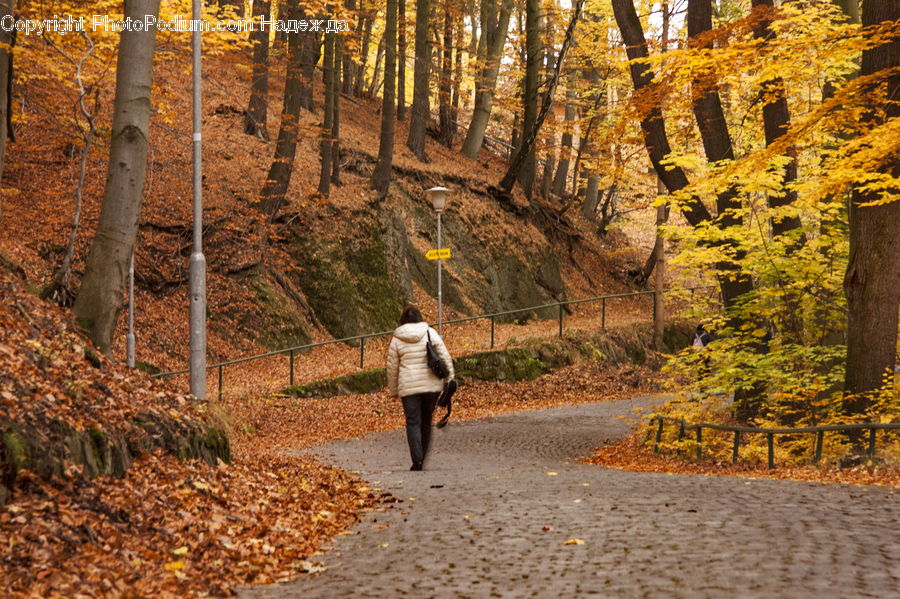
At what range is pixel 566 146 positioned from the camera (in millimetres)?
37094

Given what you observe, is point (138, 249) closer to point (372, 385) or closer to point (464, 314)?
point (372, 385)

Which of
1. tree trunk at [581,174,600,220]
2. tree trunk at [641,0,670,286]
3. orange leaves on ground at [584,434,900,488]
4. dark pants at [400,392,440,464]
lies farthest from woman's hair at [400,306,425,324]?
tree trunk at [581,174,600,220]

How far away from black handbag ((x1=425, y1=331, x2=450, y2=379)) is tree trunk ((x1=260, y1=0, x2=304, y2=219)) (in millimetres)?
13738

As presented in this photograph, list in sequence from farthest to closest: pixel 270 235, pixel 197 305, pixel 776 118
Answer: pixel 270 235 < pixel 776 118 < pixel 197 305

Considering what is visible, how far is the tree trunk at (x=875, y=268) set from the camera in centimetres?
1068

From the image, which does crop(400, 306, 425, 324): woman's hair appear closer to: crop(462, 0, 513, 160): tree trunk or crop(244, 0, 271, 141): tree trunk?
crop(244, 0, 271, 141): tree trunk

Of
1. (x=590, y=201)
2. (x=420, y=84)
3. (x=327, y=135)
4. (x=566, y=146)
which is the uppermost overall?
(x=420, y=84)

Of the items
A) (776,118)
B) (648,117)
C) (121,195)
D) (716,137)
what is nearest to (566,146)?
(648,117)

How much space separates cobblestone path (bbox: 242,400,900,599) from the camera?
5016 mm

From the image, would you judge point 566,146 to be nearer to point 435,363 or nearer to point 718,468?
point 718,468

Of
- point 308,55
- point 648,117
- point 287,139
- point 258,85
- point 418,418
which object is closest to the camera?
point 418,418

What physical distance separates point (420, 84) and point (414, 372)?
817 inches

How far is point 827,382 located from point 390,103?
1722 centimetres

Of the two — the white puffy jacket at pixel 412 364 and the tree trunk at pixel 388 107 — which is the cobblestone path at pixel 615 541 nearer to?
the white puffy jacket at pixel 412 364
